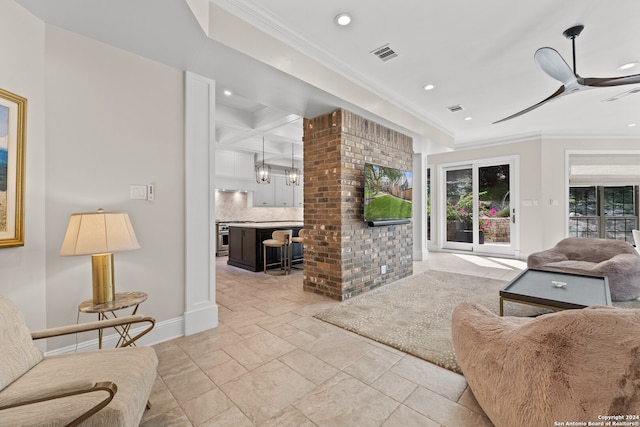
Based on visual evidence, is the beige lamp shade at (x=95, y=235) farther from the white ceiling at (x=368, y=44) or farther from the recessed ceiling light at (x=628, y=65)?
the recessed ceiling light at (x=628, y=65)

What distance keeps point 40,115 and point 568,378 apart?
3.25 m

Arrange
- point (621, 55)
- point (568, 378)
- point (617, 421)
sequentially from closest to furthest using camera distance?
1. point (617, 421)
2. point (568, 378)
3. point (621, 55)

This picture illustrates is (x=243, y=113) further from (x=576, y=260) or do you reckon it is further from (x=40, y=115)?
(x=576, y=260)

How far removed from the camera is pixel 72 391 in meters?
0.99

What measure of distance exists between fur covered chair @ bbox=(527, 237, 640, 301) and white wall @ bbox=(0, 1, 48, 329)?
5.04 meters

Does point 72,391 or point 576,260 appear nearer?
point 72,391

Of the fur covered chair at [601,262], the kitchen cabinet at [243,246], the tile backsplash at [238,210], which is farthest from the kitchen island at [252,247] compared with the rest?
the fur covered chair at [601,262]

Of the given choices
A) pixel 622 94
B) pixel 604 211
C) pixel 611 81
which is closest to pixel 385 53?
pixel 611 81

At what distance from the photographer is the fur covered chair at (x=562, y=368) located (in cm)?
93

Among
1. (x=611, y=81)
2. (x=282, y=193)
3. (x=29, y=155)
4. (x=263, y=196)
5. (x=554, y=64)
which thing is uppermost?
(x=554, y=64)

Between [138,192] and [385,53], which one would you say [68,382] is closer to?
[138,192]

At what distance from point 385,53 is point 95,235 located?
3029 mm

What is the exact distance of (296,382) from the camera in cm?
182

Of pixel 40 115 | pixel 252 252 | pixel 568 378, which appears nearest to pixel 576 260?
pixel 568 378
